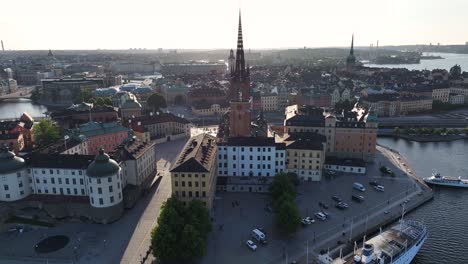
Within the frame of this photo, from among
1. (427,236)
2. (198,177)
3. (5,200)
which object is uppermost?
(198,177)

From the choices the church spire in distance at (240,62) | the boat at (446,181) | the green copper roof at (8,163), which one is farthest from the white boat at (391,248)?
the green copper roof at (8,163)

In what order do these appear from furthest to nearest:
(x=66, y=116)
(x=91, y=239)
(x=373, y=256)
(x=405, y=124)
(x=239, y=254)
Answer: (x=405, y=124) → (x=66, y=116) → (x=91, y=239) → (x=239, y=254) → (x=373, y=256)

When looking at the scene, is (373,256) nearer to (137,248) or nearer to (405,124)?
(137,248)

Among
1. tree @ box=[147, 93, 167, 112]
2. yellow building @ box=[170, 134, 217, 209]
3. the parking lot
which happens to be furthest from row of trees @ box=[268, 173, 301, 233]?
tree @ box=[147, 93, 167, 112]

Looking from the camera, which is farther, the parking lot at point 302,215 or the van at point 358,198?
the van at point 358,198

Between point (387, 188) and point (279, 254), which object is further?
point (387, 188)

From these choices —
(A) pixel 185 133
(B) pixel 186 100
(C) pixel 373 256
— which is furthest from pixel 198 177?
(B) pixel 186 100

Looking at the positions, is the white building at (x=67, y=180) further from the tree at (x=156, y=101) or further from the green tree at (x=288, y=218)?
the tree at (x=156, y=101)
